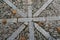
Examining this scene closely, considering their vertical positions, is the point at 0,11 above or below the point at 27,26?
above

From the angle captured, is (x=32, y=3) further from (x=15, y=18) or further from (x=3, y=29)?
(x=3, y=29)

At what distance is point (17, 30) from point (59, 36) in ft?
3.78

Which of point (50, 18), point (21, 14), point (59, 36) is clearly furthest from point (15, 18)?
point (59, 36)

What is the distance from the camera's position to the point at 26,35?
514 centimetres

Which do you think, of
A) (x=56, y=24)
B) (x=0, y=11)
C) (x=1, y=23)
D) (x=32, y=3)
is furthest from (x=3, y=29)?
(x=56, y=24)

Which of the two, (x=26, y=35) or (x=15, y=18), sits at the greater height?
(x=15, y=18)

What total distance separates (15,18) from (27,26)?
1.32 feet

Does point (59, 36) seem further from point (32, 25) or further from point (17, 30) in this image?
point (17, 30)

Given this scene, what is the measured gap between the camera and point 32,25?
16.8ft

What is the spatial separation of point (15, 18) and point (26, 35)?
559mm

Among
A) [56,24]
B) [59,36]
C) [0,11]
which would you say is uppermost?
[0,11]

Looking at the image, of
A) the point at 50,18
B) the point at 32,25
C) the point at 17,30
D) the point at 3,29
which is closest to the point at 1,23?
the point at 3,29

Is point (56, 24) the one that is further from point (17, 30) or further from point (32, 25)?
point (17, 30)

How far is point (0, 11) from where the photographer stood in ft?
17.3
